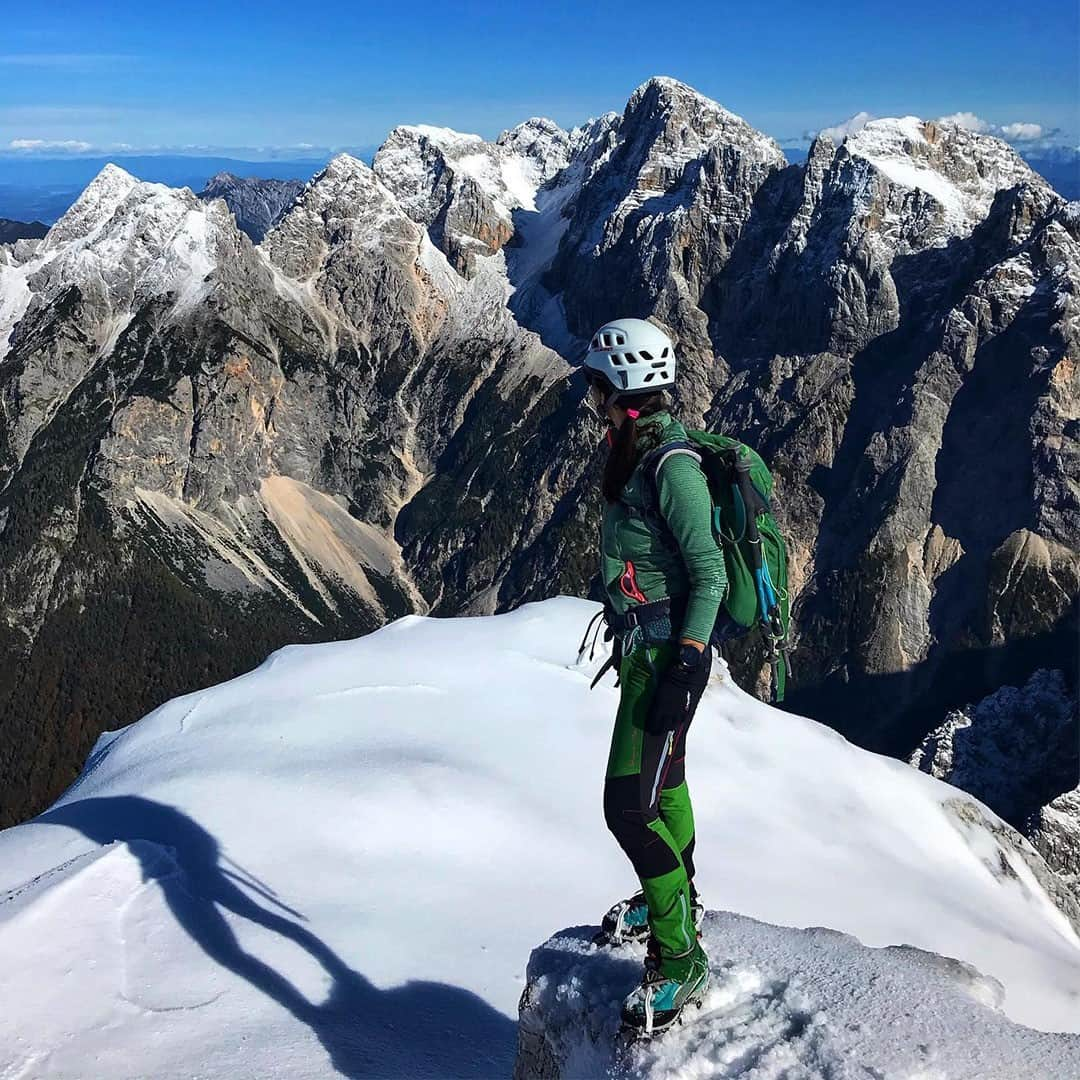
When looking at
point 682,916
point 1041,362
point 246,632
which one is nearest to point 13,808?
point 246,632

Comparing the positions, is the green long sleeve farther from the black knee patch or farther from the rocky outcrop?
the rocky outcrop

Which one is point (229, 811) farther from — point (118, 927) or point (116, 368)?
point (116, 368)

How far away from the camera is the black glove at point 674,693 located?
7812 mm

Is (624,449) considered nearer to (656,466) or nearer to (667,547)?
(656,466)

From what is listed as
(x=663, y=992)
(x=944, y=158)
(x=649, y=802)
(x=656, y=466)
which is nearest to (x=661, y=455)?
(x=656, y=466)

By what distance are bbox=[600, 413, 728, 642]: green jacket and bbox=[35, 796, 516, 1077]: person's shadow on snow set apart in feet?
17.9

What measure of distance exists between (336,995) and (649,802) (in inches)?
204

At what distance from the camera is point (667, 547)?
8.12 meters

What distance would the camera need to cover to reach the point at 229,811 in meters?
15.3

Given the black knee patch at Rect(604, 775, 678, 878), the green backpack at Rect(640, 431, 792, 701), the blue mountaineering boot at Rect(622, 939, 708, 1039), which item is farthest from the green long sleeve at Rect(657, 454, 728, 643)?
the blue mountaineering boot at Rect(622, 939, 708, 1039)

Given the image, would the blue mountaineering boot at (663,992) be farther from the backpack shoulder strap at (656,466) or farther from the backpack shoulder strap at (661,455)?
the backpack shoulder strap at (661,455)

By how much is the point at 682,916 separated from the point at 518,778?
10.1 meters

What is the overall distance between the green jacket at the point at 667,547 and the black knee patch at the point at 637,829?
4.81 feet

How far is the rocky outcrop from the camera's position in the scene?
23.4 ft
